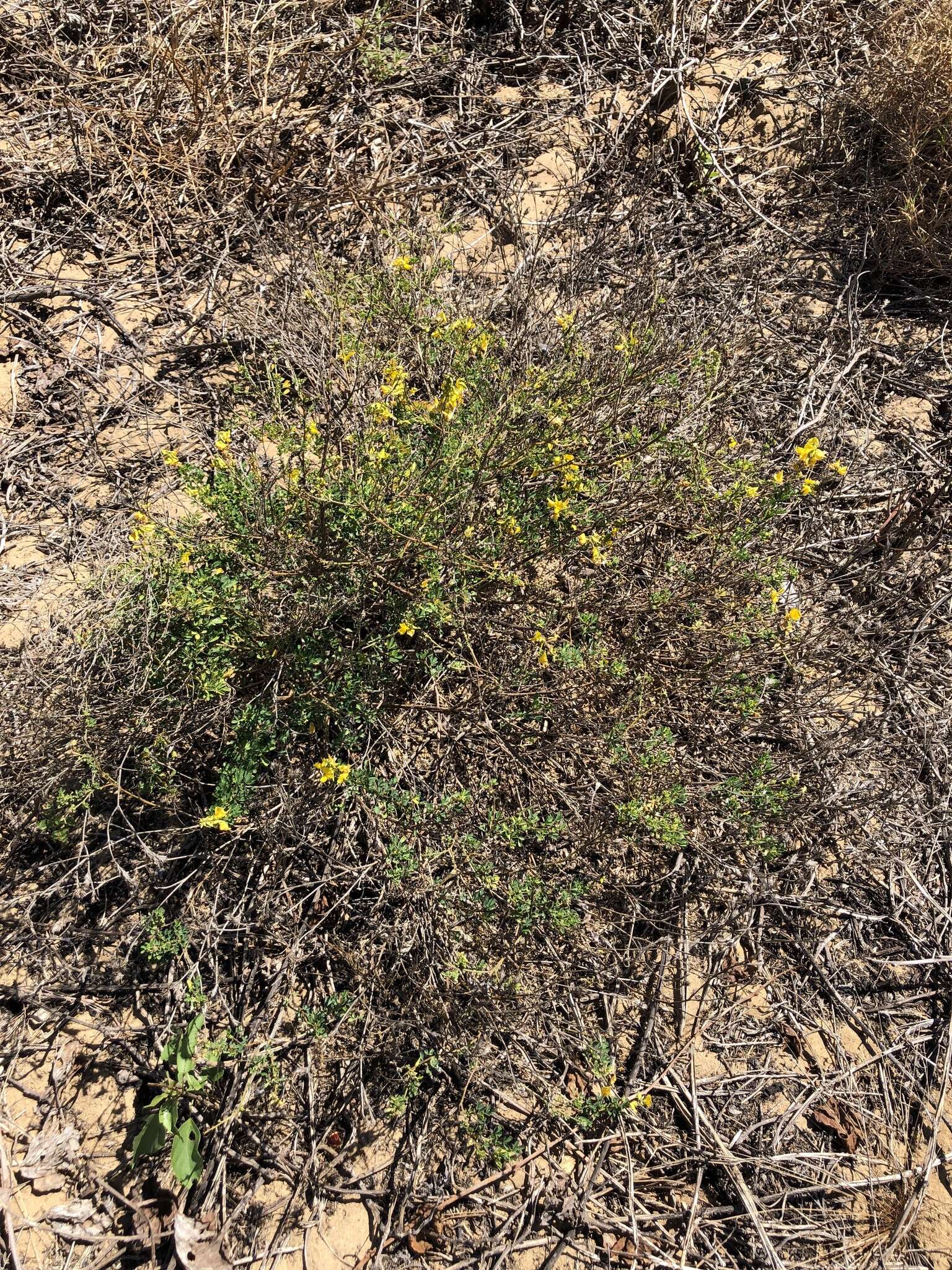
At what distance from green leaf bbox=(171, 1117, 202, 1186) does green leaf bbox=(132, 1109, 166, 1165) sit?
0.04 m

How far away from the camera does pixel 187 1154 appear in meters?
2.51

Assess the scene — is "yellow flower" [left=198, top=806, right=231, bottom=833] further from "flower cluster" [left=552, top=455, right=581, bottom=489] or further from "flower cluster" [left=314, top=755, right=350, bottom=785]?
"flower cluster" [left=552, top=455, right=581, bottom=489]

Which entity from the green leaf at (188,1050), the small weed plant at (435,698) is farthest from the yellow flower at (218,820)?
the green leaf at (188,1050)

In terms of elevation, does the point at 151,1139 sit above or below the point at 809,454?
below

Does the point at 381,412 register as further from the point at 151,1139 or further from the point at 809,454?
the point at 151,1139

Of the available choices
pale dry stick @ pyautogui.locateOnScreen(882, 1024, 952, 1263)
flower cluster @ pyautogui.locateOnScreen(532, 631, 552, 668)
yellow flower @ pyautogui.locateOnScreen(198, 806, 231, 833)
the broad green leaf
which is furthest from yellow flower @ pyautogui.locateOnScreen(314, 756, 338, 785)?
pale dry stick @ pyautogui.locateOnScreen(882, 1024, 952, 1263)

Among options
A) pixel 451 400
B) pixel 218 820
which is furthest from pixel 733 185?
pixel 218 820

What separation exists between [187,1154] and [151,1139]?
0.12 meters

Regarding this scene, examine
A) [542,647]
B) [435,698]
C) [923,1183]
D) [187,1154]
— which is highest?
[542,647]

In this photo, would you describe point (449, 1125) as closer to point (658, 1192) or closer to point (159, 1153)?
point (658, 1192)

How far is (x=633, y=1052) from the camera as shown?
2902 mm

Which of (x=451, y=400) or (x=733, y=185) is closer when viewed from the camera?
(x=451, y=400)

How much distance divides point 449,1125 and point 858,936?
1631 mm

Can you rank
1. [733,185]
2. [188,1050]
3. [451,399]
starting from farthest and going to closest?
1. [733,185]
2. [451,399]
3. [188,1050]
